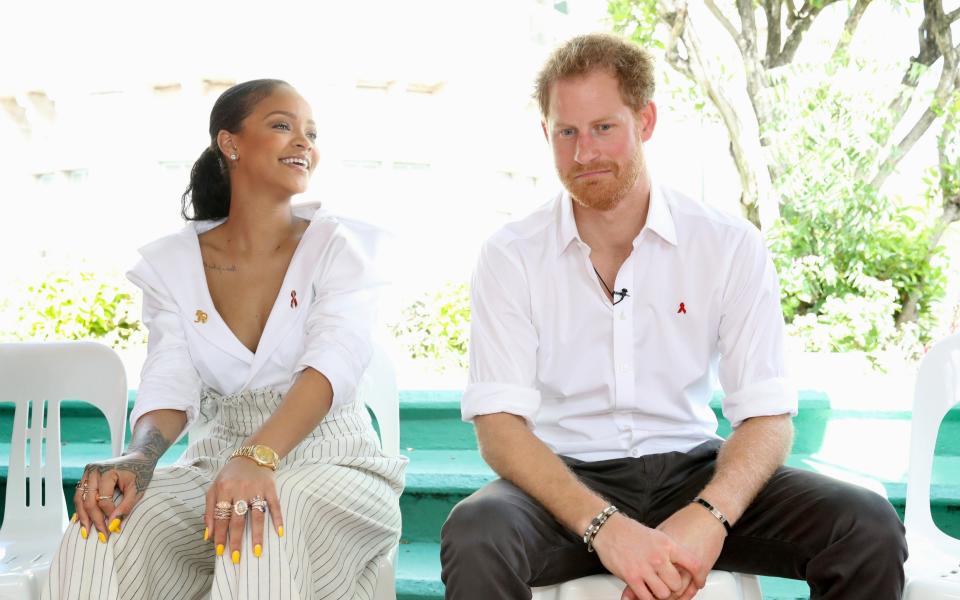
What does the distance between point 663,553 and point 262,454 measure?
29.0 inches

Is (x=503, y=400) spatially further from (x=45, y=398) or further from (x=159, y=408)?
(x=45, y=398)

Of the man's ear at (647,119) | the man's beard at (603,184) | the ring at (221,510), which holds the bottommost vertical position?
the ring at (221,510)

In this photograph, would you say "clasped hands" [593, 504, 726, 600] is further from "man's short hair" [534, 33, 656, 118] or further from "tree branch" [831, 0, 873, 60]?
"tree branch" [831, 0, 873, 60]

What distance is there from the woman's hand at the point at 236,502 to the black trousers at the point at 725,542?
309mm

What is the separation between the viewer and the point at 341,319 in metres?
2.04

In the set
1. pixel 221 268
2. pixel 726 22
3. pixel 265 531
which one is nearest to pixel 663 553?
pixel 265 531

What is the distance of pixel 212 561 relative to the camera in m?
1.92

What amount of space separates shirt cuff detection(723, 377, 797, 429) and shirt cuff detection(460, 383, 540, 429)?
40 centimetres

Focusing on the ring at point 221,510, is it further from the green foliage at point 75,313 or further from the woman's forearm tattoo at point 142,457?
the green foliage at point 75,313

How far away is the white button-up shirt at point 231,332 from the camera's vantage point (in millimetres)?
2037

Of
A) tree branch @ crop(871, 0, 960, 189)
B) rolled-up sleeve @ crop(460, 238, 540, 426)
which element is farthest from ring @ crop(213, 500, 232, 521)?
tree branch @ crop(871, 0, 960, 189)

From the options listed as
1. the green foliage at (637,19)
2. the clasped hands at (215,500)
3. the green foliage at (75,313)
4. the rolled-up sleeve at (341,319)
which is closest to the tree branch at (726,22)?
the green foliage at (637,19)

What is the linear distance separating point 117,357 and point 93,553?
0.77 metres

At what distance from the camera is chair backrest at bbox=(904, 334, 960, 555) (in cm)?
207
